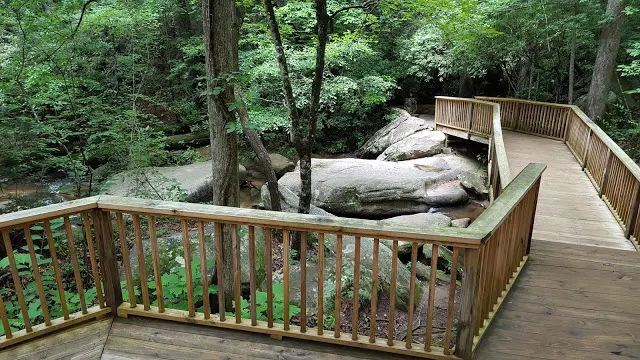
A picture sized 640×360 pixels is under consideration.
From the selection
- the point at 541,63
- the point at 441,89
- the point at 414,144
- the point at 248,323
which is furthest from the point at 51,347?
the point at 441,89

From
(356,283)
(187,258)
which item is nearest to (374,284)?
(356,283)

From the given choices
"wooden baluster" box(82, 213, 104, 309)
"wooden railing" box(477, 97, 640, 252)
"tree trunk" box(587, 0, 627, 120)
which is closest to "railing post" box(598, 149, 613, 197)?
"wooden railing" box(477, 97, 640, 252)

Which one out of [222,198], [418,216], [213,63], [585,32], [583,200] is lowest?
[418,216]

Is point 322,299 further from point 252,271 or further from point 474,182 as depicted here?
point 474,182

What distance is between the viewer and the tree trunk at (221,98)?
3742 millimetres

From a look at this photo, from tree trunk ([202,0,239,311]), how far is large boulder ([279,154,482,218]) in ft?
19.1

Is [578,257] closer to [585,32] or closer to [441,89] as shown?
[585,32]

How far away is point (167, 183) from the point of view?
8656mm

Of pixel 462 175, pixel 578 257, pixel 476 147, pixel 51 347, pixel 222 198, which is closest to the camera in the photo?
pixel 51 347

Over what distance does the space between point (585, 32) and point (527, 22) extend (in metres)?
1.50

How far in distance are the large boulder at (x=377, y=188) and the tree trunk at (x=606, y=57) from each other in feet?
15.4

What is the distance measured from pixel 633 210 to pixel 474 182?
5.66m

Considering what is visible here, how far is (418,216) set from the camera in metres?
8.98

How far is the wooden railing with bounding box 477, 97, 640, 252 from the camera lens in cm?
564
